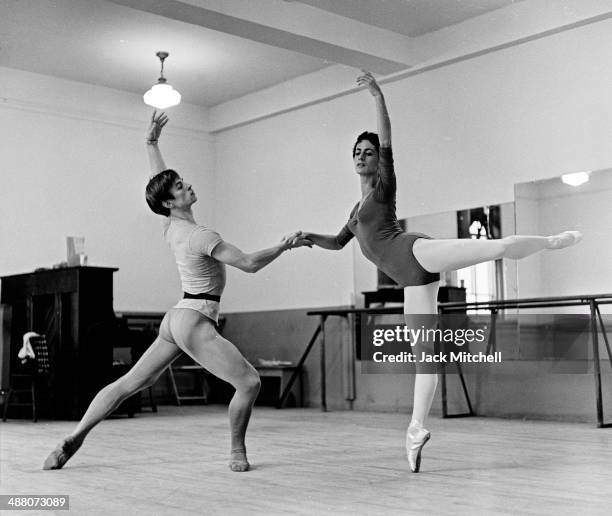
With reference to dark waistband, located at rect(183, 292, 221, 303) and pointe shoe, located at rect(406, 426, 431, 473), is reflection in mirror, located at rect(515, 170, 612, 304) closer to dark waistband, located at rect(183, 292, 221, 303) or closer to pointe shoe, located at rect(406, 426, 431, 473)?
pointe shoe, located at rect(406, 426, 431, 473)

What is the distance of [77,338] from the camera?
7961 mm

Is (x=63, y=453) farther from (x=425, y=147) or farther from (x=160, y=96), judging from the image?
(x=425, y=147)

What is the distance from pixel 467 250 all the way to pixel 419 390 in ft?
2.21

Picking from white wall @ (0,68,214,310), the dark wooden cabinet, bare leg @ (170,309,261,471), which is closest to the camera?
bare leg @ (170,309,261,471)

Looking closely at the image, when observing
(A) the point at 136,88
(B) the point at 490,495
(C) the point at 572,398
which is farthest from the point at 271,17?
(B) the point at 490,495

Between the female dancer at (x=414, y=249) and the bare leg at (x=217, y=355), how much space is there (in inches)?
30.6

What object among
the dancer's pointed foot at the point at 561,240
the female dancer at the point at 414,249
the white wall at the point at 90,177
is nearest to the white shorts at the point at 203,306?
the female dancer at the point at 414,249

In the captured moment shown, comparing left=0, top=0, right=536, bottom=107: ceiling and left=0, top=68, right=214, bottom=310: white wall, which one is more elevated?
left=0, top=0, right=536, bottom=107: ceiling

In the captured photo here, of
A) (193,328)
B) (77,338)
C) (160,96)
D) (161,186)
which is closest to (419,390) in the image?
(193,328)

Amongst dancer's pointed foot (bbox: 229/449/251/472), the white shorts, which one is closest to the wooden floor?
dancer's pointed foot (bbox: 229/449/251/472)

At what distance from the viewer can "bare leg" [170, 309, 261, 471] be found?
13.6ft

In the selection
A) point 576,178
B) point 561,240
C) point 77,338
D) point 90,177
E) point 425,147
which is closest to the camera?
point 561,240

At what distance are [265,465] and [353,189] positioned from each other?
496cm

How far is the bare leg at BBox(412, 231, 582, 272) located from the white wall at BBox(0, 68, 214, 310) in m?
6.20
